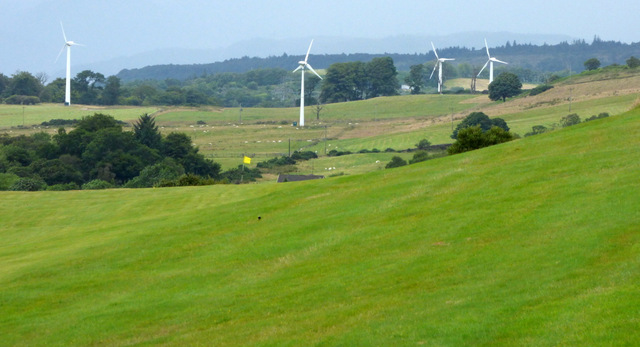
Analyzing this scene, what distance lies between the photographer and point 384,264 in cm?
2009

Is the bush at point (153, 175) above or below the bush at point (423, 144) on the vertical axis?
below

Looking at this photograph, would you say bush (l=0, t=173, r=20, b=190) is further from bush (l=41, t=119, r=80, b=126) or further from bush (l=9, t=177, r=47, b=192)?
bush (l=41, t=119, r=80, b=126)

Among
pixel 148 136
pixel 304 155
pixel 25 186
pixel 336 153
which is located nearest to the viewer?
pixel 25 186

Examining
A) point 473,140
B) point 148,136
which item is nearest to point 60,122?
point 148,136

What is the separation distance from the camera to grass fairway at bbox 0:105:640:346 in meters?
14.3

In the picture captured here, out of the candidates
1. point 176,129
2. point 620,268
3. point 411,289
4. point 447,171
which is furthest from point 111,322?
point 176,129

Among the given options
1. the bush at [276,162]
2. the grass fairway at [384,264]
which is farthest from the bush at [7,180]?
the grass fairway at [384,264]

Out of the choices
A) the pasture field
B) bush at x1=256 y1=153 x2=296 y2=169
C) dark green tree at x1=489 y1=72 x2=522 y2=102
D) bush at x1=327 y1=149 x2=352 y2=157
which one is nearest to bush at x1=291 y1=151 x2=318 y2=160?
bush at x1=256 y1=153 x2=296 y2=169

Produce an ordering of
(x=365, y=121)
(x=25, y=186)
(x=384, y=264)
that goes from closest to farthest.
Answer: (x=384, y=264)
(x=25, y=186)
(x=365, y=121)

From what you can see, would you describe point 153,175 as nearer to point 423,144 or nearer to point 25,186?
point 25,186

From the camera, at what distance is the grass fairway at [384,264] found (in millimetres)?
14334

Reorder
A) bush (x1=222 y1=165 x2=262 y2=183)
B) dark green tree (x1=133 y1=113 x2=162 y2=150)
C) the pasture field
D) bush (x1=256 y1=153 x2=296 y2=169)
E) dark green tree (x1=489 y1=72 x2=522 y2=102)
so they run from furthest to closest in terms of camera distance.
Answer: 1. dark green tree (x1=489 y1=72 x2=522 y2=102)
2. the pasture field
3. dark green tree (x1=133 y1=113 x2=162 y2=150)
4. bush (x1=256 y1=153 x2=296 y2=169)
5. bush (x1=222 y1=165 x2=262 y2=183)

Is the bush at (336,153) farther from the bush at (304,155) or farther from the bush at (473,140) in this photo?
the bush at (473,140)

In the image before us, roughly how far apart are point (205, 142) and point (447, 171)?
117270 millimetres
